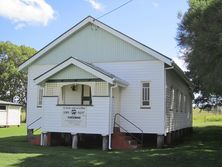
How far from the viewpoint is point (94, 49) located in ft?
79.3

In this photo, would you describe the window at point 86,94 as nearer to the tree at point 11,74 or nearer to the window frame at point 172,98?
the window frame at point 172,98

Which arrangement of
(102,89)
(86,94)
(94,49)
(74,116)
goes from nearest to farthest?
(102,89) < (74,116) < (86,94) < (94,49)

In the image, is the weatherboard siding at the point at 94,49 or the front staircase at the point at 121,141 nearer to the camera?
the front staircase at the point at 121,141

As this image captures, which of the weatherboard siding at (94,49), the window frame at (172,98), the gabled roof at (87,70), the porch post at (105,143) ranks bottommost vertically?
the porch post at (105,143)

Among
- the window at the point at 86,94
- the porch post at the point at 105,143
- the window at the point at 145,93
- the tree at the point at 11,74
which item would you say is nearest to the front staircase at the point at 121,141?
the porch post at the point at 105,143

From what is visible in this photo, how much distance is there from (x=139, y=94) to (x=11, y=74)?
49.0 meters

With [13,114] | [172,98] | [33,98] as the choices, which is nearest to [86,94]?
[33,98]

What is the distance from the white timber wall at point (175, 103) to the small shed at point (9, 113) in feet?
75.1

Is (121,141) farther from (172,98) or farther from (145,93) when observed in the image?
(172,98)

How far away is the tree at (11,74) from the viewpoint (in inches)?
2697

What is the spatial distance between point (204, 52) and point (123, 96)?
6895 mm

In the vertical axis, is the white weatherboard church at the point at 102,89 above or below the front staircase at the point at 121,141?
above

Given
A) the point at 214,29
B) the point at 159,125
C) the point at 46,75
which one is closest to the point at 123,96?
the point at 159,125

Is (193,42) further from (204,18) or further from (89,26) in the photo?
(89,26)
